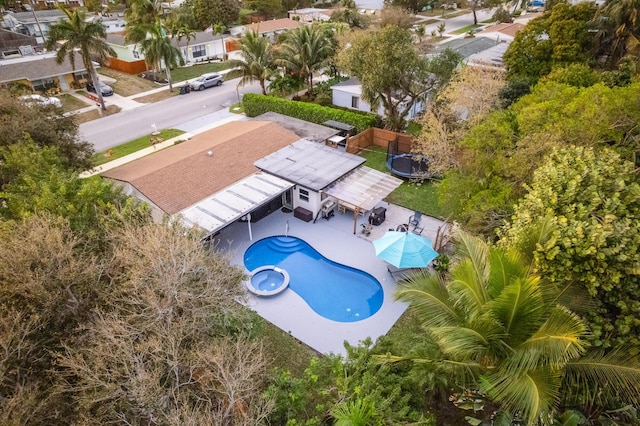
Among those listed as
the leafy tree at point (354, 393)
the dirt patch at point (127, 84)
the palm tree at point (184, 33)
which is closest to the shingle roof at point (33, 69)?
the dirt patch at point (127, 84)

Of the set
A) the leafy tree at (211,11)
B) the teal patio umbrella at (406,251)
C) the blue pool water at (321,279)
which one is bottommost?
the blue pool water at (321,279)

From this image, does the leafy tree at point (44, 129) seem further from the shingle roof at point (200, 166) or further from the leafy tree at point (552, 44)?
the leafy tree at point (552, 44)

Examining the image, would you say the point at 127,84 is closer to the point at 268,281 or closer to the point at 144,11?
the point at 144,11

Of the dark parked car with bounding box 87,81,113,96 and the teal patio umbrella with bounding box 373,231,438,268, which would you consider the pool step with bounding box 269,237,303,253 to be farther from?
the dark parked car with bounding box 87,81,113,96

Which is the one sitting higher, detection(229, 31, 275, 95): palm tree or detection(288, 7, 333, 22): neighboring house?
detection(288, 7, 333, 22): neighboring house

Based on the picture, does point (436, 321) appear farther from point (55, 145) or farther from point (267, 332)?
point (55, 145)

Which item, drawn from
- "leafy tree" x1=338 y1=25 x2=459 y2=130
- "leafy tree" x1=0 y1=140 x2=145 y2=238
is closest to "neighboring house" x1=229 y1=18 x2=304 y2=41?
"leafy tree" x1=338 y1=25 x2=459 y2=130
